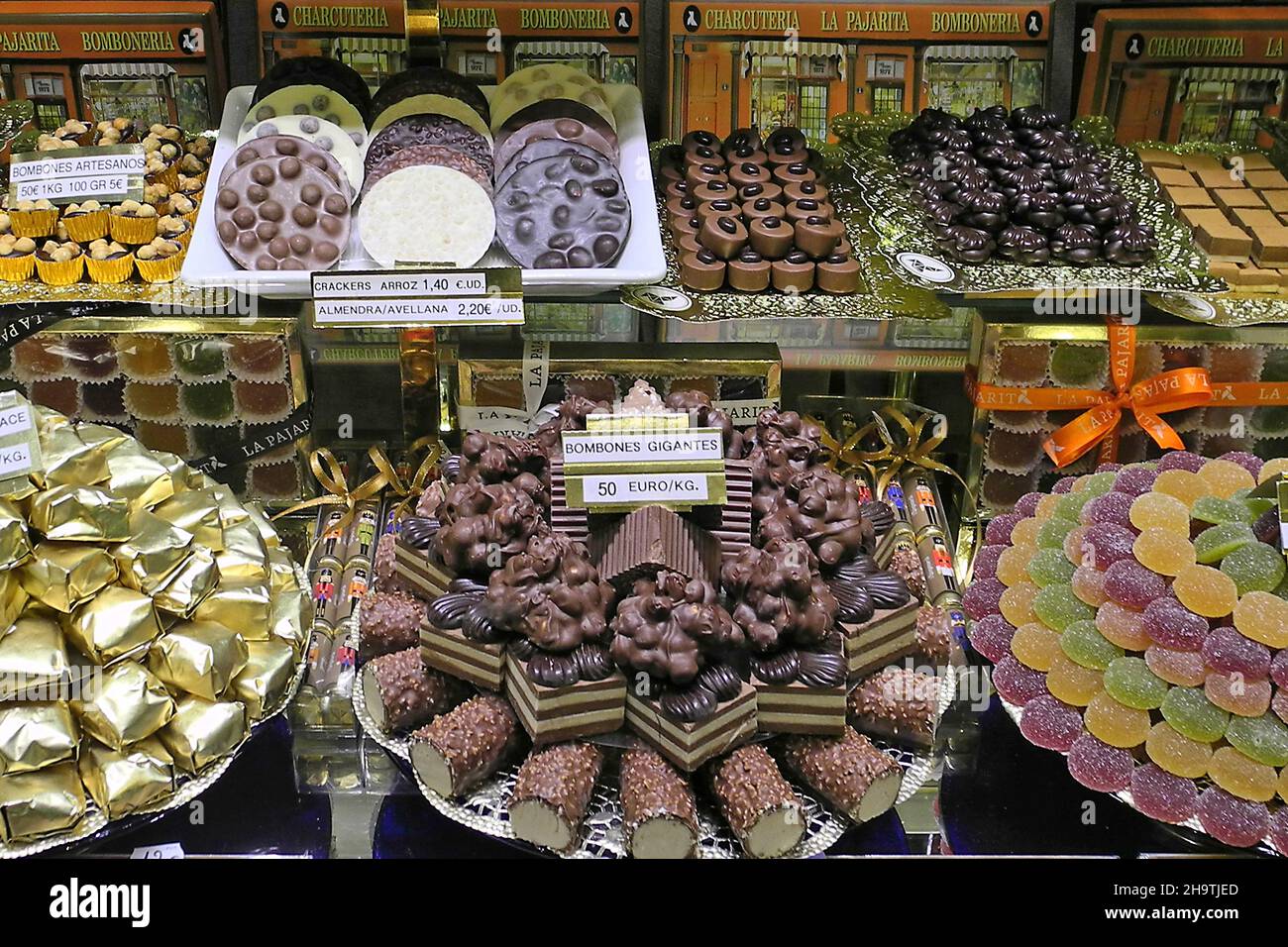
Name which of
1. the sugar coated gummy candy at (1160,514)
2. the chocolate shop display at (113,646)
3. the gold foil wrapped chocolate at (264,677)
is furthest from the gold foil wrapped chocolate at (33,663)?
the sugar coated gummy candy at (1160,514)

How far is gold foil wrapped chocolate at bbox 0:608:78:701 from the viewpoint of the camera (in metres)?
1.53

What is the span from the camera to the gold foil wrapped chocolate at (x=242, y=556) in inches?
69.1

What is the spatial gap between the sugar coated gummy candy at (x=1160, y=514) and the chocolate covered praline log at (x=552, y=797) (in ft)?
2.74

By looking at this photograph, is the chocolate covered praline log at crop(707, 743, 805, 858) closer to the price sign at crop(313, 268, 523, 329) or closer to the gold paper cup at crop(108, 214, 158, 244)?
the price sign at crop(313, 268, 523, 329)

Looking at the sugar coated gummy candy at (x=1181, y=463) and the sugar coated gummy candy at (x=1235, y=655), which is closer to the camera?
the sugar coated gummy candy at (x=1235, y=655)

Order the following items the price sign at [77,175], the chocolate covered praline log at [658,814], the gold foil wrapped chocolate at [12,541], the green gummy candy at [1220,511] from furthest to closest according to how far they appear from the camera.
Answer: the price sign at [77,175], the green gummy candy at [1220,511], the gold foil wrapped chocolate at [12,541], the chocolate covered praline log at [658,814]

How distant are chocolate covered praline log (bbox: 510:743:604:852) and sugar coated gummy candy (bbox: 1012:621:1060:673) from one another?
624 mm

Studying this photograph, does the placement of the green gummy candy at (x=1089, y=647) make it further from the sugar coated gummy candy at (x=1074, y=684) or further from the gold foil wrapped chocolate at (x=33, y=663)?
the gold foil wrapped chocolate at (x=33, y=663)

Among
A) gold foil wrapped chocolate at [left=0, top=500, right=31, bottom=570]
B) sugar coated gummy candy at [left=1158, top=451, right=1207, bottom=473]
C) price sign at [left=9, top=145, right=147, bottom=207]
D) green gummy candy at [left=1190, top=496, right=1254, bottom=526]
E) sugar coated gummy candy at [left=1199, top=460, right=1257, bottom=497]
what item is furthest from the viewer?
price sign at [left=9, top=145, right=147, bottom=207]

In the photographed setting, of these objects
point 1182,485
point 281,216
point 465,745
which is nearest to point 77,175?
point 281,216

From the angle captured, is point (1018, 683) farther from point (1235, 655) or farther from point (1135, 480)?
point (1135, 480)

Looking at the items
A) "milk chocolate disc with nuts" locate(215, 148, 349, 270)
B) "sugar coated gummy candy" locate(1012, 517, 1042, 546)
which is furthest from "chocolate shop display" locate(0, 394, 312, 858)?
"sugar coated gummy candy" locate(1012, 517, 1042, 546)

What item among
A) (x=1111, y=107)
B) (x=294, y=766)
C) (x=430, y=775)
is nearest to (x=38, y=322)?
(x=294, y=766)

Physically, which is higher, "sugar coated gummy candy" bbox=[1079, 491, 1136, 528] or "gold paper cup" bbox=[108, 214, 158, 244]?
"gold paper cup" bbox=[108, 214, 158, 244]
